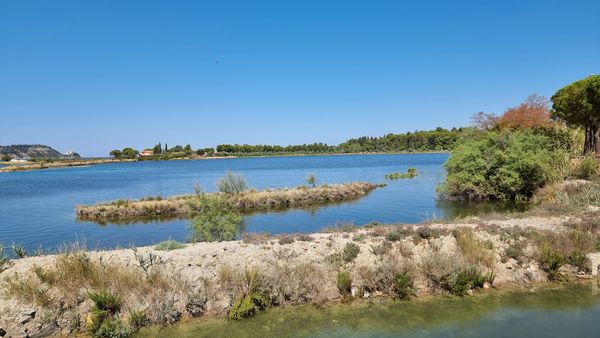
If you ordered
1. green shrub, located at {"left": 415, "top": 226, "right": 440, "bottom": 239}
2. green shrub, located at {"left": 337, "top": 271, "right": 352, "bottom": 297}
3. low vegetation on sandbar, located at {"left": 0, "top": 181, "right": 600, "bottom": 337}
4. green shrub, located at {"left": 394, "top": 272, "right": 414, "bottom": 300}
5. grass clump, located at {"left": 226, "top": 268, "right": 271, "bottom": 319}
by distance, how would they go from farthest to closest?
green shrub, located at {"left": 415, "top": 226, "right": 440, "bottom": 239}, green shrub, located at {"left": 337, "top": 271, "right": 352, "bottom": 297}, green shrub, located at {"left": 394, "top": 272, "right": 414, "bottom": 300}, grass clump, located at {"left": 226, "top": 268, "right": 271, "bottom": 319}, low vegetation on sandbar, located at {"left": 0, "top": 181, "right": 600, "bottom": 337}

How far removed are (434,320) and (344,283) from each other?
2.66 meters

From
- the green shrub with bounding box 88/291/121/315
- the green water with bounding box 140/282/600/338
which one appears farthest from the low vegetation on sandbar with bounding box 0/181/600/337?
the green water with bounding box 140/282/600/338

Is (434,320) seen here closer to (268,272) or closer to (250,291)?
(268,272)

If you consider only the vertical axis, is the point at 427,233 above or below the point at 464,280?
above

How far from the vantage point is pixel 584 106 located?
3809cm

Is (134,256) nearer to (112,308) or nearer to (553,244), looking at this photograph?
(112,308)

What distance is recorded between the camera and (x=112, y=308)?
9508mm

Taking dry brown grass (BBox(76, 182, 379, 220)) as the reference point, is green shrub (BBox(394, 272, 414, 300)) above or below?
above

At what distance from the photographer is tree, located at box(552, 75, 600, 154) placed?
37719 mm

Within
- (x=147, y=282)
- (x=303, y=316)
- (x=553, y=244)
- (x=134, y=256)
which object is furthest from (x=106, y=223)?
(x=553, y=244)

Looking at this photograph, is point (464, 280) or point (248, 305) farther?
point (464, 280)

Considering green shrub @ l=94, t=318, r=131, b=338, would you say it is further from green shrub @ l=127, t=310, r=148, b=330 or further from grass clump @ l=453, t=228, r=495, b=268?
grass clump @ l=453, t=228, r=495, b=268

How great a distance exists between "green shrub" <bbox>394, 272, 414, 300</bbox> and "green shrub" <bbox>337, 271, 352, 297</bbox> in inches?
55.2

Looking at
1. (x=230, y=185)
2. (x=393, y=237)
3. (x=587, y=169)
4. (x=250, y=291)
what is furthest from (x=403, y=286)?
(x=230, y=185)
